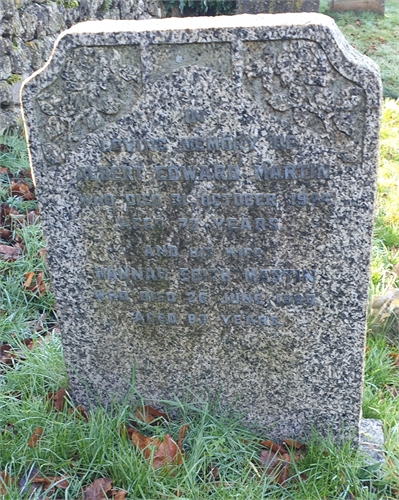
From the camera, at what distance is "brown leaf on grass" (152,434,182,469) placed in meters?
2.23

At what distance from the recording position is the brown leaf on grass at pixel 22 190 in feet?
14.1

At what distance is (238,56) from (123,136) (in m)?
0.50

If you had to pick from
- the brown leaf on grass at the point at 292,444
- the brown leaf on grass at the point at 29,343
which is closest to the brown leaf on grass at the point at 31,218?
the brown leaf on grass at the point at 29,343

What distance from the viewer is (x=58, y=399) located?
8.57ft

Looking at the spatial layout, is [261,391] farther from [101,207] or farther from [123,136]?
[123,136]

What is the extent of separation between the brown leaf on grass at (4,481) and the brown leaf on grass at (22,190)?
2418mm

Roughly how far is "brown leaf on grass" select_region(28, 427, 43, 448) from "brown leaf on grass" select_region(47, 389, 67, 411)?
187 mm

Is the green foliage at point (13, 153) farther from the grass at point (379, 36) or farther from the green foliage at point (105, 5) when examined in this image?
the grass at point (379, 36)

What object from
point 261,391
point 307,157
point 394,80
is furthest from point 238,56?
point 394,80

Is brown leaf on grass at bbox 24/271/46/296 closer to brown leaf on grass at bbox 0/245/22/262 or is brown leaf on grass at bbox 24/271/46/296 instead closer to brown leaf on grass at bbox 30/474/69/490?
brown leaf on grass at bbox 0/245/22/262

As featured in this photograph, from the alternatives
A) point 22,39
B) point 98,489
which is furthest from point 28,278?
point 22,39

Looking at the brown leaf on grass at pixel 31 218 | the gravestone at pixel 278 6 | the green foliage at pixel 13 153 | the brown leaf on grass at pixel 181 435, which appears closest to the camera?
the brown leaf on grass at pixel 181 435

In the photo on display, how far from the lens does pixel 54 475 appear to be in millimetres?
2246

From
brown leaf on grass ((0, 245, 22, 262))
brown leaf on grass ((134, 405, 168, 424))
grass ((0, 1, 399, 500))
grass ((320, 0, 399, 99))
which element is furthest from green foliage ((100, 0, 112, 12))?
brown leaf on grass ((134, 405, 168, 424))
